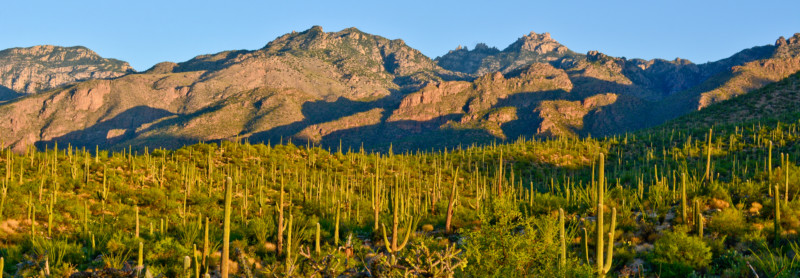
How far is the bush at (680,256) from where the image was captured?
976 centimetres

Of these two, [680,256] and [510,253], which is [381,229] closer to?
[510,253]

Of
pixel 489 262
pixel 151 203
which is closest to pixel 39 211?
pixel 151 203

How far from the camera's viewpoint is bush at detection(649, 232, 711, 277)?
976 cm

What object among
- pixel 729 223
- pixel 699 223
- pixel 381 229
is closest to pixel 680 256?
pixel 699 223

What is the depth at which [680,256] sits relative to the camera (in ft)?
32.7

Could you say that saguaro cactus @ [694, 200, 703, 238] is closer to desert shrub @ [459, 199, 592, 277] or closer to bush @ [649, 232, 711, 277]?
bush @ [649, 232, 711, 277]

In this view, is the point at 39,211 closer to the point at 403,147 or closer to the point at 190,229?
the point at 190,229

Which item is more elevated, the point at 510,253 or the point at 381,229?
the point at 510,253

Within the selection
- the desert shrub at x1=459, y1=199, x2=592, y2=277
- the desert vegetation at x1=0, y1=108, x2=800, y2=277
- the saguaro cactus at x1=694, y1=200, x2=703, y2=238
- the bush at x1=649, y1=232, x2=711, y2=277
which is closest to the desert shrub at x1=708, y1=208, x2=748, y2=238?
the desert vegetation at x1=0, y1=108, x2=800, y2=277

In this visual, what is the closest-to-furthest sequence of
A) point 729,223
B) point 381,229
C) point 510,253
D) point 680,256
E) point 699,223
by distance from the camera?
1. point 510,253
2. point 680,256
3. point 699,223
4. point 729,223
5. point 381,229

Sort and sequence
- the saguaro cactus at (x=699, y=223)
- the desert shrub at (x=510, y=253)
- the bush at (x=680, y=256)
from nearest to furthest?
1. the desert shrub at (x=510, y=253)
2. the bush at (x=680, y=256)
3. the saguaro cactus at (x=699, y=223)

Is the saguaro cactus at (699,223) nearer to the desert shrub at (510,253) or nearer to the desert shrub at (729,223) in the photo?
the desert shrub at (729,223)

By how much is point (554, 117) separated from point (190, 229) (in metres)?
162

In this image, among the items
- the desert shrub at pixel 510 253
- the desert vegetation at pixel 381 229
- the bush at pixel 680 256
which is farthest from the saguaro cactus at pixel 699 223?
the desert shrub at pixel 510 253
